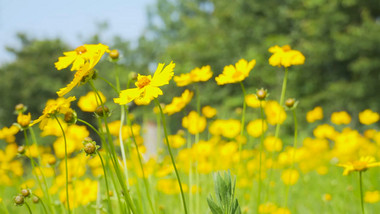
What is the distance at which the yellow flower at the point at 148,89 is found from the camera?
684mm

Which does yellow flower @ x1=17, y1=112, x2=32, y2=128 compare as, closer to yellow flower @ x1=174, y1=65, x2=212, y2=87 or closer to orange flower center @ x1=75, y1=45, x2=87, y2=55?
orange flower center @ x1=75, y1=45, x2=87, y2=55

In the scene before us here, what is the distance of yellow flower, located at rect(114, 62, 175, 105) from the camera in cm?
68

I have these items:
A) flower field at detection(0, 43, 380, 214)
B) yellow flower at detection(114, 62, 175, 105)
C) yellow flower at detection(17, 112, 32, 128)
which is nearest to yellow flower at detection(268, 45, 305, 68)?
flower field at detection(0, 43, 380, 214)

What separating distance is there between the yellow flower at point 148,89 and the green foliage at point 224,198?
0.21 meters

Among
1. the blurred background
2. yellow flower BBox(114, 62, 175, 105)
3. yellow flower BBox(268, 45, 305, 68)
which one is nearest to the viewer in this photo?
yellow flower BBox(114, 62, 175, 105)

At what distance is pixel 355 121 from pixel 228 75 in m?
10.2

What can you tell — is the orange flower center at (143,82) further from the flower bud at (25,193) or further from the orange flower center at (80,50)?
the flower bud at (25,193)

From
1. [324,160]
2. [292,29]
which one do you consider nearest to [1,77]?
[292,29]

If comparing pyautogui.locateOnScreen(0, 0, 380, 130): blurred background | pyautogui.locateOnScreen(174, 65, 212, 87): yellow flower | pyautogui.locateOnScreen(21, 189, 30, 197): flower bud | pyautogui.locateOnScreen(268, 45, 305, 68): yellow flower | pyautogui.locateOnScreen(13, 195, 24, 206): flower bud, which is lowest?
pyautogui.locateOnScreen(13, 195, 24, 206): flower bud

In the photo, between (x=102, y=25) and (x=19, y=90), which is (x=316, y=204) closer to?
(x=19, y=90)

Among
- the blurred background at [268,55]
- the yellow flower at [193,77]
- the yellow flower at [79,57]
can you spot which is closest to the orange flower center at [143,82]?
the yellow flower at [79,57]

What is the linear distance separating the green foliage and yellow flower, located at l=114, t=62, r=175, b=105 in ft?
0.69

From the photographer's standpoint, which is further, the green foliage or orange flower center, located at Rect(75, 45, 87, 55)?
orange flower center, located at Rect(75, 45, 87, 55)

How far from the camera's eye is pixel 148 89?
0.73 meters
